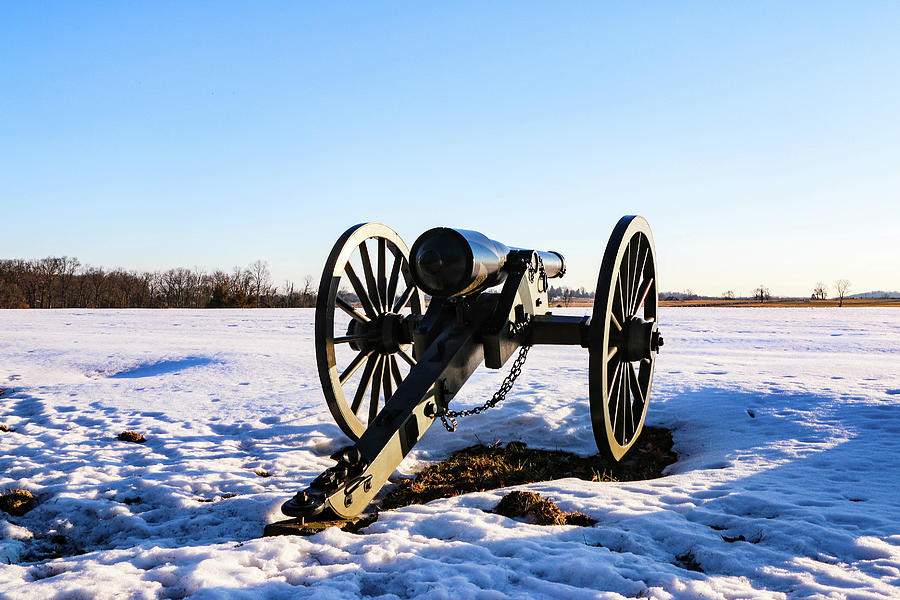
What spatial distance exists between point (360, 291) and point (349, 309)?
21cm

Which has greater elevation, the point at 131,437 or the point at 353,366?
the point at 353,366

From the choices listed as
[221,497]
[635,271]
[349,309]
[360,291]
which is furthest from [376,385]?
[635,271]

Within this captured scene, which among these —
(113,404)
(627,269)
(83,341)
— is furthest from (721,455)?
(83,341)

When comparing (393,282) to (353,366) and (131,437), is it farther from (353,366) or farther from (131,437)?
(131,437)

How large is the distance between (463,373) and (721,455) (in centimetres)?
279

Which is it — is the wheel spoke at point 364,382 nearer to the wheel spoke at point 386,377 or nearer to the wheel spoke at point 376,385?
the wheel spoke at point 376,385

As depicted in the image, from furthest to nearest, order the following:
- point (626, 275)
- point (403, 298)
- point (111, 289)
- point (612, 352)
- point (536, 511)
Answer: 1. point (111, 289)
2. point (403, 298)
3. point (626, 275)
4. point (612, 352)
5. point (536, 511)

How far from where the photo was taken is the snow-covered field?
9.78ft

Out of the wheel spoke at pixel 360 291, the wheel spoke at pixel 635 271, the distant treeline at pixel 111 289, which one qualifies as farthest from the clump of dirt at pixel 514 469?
the distant treeline at pixel 111 289

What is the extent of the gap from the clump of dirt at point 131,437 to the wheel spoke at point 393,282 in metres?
2.96

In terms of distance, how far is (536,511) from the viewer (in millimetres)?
3912

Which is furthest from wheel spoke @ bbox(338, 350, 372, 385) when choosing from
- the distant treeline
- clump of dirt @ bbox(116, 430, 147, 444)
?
the distant treeline

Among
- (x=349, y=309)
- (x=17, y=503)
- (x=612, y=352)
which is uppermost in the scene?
(x=349, y=309)

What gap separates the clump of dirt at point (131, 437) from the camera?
6258 millimetres
